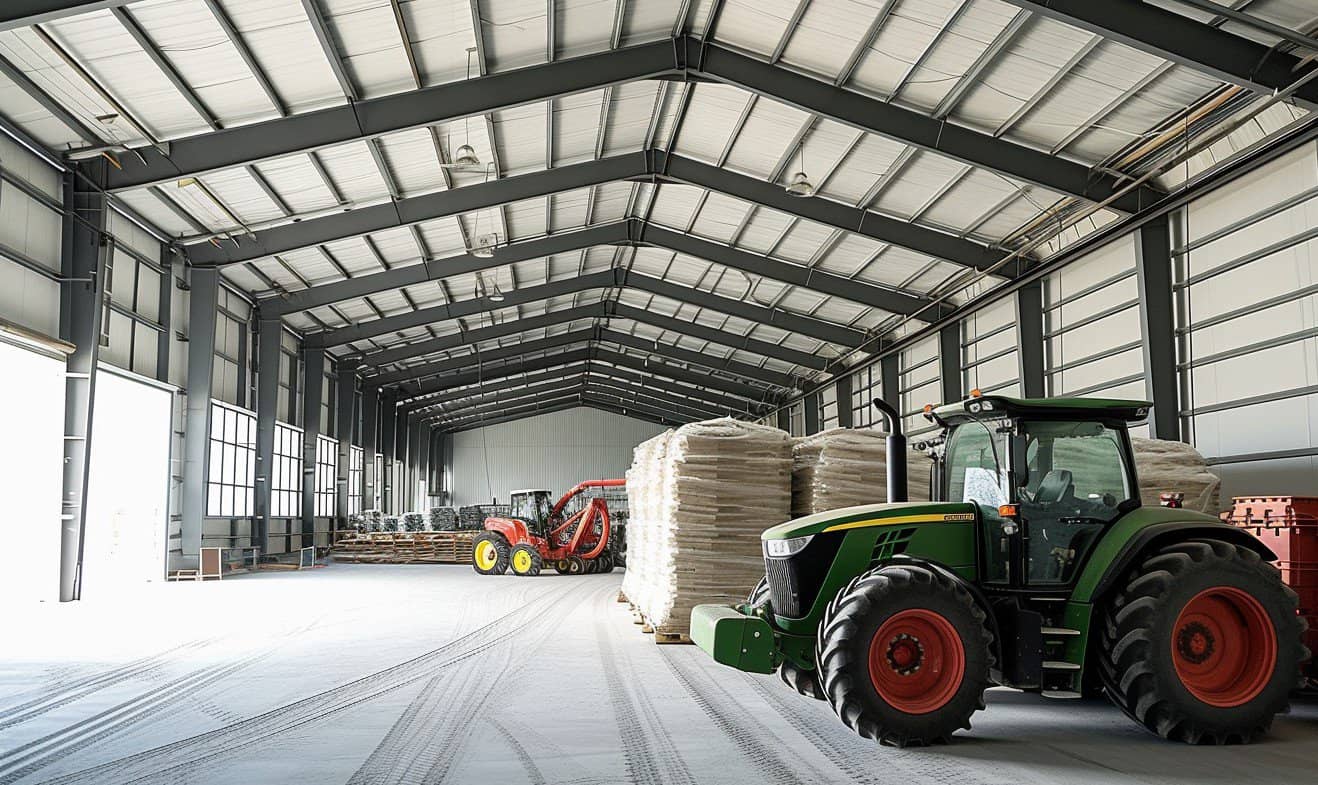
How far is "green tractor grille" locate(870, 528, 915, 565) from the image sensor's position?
6773 millimetres

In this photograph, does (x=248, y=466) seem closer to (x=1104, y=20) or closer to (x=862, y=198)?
(x=862, y=198)

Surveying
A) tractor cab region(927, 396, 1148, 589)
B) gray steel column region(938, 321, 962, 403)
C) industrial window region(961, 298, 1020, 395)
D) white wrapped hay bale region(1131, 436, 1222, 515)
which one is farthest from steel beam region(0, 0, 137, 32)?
gray steel column region(938, 321, 962, 403)

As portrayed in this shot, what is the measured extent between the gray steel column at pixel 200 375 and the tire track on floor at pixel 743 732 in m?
16.9

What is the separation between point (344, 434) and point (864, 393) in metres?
18.2

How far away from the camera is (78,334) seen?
16984mm

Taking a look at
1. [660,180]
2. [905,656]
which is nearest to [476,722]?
[905,656]

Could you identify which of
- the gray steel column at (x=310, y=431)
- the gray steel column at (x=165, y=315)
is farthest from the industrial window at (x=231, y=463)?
the gray steel column at (x=310, y=431)

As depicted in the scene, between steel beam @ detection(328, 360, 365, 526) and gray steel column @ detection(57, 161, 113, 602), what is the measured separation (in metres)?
17.8

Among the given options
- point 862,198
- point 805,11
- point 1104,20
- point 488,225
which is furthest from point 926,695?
point 488,225

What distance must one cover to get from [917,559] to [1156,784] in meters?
1.83

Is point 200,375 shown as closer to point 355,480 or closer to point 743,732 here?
point 355,480

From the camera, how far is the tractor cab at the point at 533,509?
27.8 m

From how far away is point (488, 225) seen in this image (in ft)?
80.0

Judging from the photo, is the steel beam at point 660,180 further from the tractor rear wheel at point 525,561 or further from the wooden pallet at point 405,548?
the wooden pallet at point 405,548
